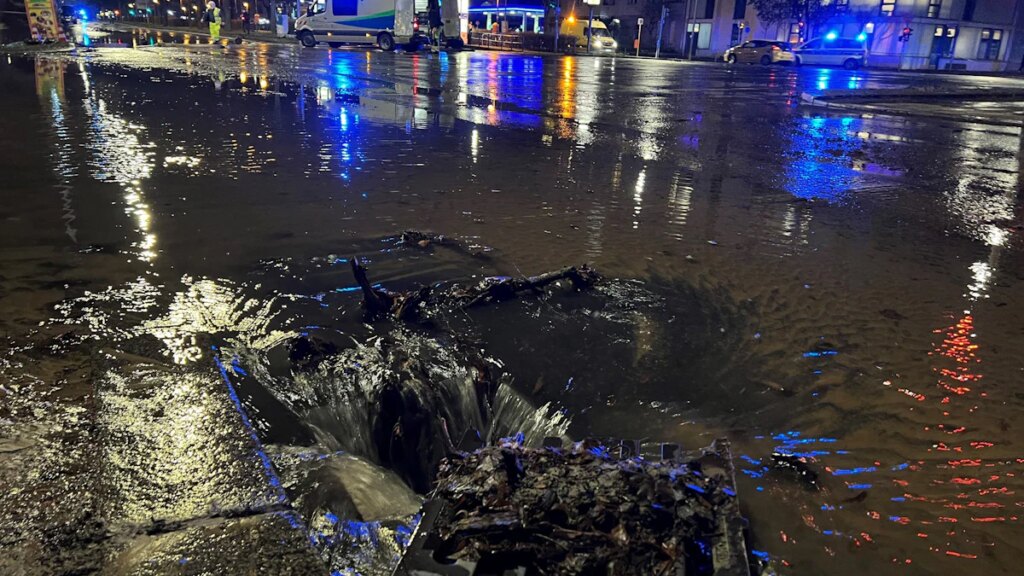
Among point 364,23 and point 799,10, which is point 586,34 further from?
point 364,23

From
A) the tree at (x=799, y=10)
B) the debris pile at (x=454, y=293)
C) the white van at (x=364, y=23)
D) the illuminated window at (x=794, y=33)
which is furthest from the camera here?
the illuminated window at (x=794, y=33)

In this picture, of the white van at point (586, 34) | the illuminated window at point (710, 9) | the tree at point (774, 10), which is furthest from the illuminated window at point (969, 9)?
the white van at point (586, 34)

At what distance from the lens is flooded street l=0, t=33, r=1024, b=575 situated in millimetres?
2061

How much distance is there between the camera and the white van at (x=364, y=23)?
32.8 meters

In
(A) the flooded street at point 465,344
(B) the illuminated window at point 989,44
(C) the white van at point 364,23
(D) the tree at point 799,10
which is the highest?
(D) the tree at point 799,10

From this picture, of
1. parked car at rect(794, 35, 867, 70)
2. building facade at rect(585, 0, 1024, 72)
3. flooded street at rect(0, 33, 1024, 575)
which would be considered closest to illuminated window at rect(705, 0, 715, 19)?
building facade at rect(585, 0, 1024, 72)

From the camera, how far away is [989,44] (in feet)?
170

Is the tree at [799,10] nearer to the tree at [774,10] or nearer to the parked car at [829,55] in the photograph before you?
the tree at [774,10]

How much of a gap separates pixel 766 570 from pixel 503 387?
1405mm

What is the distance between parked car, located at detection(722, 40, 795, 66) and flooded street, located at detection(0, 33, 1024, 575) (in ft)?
122

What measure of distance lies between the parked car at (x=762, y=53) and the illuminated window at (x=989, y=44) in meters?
22.1

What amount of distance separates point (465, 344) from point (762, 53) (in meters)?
43.8

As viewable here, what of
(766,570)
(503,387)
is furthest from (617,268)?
(766,570)

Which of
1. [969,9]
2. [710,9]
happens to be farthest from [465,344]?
[969,9]
